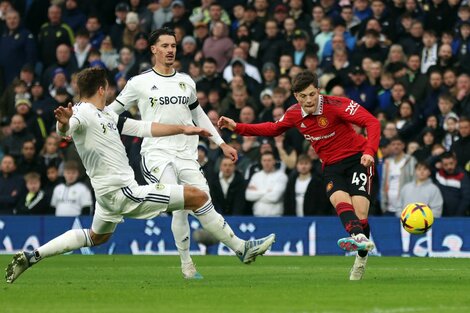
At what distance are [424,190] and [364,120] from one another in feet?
23.1

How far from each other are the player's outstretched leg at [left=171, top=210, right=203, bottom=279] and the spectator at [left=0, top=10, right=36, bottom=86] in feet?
44.3

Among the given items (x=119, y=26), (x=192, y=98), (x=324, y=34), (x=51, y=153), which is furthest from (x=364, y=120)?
(x=119, y=26)

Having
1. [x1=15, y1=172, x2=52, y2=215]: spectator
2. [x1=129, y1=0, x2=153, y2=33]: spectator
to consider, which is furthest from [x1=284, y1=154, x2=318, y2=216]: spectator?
[x1=129, y1=0, x2=153, y2=33]: spectator

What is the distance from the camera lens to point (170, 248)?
72.9 feet

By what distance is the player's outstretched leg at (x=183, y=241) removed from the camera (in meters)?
14.6

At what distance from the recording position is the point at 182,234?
14.6m

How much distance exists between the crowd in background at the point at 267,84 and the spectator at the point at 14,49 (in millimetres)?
27

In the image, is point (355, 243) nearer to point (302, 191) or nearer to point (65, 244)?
point (65, 244)

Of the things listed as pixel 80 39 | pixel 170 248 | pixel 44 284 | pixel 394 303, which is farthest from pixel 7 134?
pixel 394 303

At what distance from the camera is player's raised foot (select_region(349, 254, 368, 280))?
13.9 m

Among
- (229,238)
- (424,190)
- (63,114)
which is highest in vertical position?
(63,114)

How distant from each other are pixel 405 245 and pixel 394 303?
999 cm

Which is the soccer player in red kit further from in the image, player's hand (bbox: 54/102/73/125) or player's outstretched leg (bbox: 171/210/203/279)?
player's hand (bbox: 54/102/73/125)

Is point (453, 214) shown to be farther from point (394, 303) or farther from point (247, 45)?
point (394, 303)
